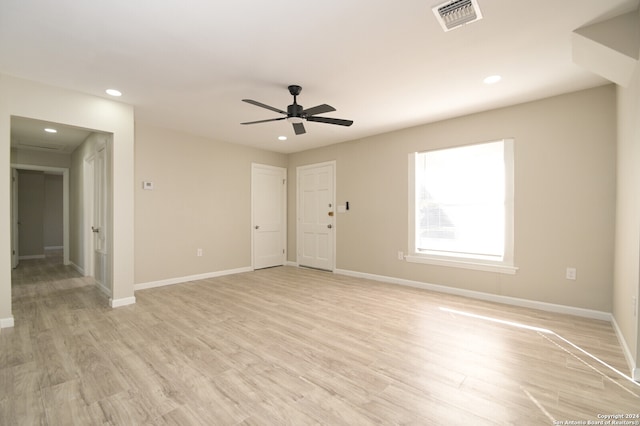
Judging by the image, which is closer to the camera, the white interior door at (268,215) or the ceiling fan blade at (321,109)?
the ceiling fan blade at (321,109)

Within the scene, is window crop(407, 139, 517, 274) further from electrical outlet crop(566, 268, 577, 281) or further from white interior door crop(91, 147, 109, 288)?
white interior door crop(91, 147, 109, 288)

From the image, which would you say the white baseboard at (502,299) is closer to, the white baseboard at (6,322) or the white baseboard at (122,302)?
the white baseboard at (122,302)

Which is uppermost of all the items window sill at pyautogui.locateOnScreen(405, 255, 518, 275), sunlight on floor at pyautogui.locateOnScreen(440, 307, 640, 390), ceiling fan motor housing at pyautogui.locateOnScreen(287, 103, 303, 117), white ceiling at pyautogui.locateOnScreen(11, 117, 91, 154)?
white ceiling at pyautogui.locateOnScreen(11, 117, 91, 154)

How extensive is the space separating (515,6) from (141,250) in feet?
16.9

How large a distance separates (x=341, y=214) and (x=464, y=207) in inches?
88.1

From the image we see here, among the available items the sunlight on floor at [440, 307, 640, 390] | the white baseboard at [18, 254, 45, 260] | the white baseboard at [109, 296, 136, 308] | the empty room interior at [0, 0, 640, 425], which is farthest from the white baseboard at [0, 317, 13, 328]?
the white baseboard at [18, 254, 45, 260]

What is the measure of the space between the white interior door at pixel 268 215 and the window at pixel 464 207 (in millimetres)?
3000

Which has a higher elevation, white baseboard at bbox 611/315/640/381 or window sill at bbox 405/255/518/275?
window sill at bbox 405/255/518/275

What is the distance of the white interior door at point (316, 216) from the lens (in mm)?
5828

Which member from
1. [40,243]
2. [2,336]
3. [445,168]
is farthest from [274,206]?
[40,243]

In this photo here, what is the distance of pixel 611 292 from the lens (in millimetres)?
3119

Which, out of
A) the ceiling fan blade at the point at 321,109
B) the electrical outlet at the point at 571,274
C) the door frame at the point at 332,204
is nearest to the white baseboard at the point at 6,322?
the ceiling fan blade at the point at 321,109

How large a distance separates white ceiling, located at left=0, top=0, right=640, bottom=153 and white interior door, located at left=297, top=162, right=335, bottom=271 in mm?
2239

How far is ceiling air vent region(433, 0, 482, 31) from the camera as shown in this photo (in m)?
1.91
